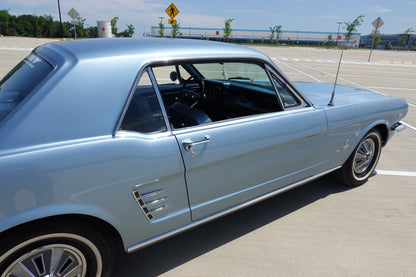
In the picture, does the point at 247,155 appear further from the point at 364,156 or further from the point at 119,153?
the point at 364,156

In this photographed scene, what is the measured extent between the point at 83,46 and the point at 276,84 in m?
1.53

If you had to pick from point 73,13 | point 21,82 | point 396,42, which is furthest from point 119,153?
point 396,42

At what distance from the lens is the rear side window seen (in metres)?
1.58

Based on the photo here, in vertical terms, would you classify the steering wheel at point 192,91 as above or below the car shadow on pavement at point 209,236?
above

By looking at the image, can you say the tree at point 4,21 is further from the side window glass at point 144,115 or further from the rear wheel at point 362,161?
the rear wheel at point 362,161

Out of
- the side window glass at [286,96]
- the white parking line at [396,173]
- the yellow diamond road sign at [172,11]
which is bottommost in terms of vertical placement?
the white parking line at [396,173]

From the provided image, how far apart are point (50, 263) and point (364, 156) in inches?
128

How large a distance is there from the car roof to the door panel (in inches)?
20.1

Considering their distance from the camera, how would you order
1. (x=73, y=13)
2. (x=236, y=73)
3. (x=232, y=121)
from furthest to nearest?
(x=73, y=13)
(x=236, y=73)
(x=232, y=121)

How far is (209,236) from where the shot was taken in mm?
2541

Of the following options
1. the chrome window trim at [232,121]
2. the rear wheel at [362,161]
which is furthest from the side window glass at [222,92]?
the rear wheel at [362,161]

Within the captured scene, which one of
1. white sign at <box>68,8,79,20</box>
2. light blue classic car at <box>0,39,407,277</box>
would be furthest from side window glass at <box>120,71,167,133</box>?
white sign at <box>68,8,79,20</box>

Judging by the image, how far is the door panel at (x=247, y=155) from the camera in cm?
192

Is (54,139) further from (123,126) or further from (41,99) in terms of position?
(123,126)
